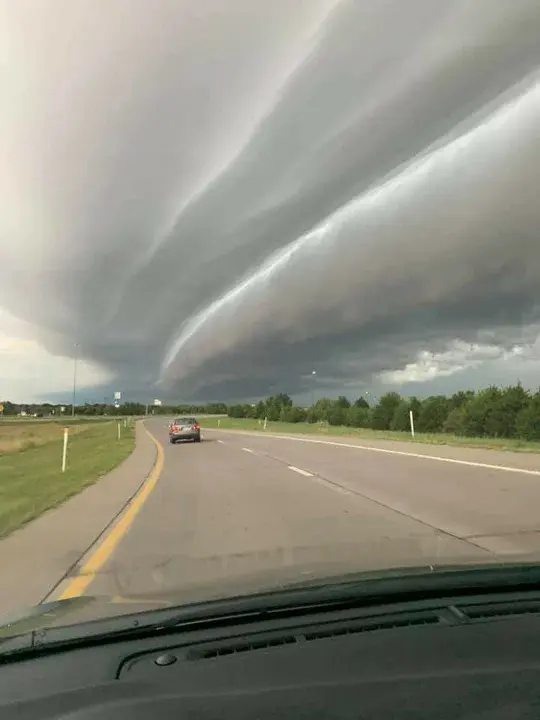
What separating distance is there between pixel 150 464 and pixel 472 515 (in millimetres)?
16146

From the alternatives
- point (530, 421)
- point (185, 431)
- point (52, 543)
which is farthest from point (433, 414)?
point (52, 543)

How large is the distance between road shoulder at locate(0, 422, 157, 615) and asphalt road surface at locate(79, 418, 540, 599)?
0.57 meters

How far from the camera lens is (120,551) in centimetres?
905

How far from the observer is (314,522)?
10977 mm

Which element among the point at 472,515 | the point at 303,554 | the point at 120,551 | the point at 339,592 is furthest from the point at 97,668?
the point at 472,515

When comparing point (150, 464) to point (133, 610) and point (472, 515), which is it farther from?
point (133, 610)

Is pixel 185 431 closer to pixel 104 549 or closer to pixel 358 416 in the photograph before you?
pixel 104 549

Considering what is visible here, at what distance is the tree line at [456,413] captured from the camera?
5175cm

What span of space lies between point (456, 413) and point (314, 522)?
50.9 meters

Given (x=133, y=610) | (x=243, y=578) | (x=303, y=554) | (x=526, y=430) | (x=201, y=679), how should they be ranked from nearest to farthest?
1. (x=201, y=679)
2. (x=133, y=610)
3. (x=243, y=578)
4. (x=303, y=554)
5. (x=526, y=430)

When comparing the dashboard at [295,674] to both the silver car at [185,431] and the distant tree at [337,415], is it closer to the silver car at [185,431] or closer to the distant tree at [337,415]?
the silver car at [185,431]

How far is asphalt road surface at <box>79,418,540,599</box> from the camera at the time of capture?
20.5ft

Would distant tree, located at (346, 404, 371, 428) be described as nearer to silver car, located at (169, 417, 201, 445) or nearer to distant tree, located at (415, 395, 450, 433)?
distant tree, located at (415, 395, 450, 433)

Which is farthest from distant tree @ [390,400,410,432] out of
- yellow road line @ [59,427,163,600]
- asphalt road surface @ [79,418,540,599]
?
yellow road line @ [59,427,163,600]
